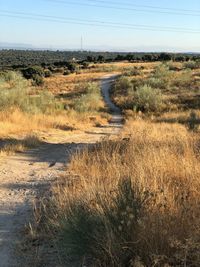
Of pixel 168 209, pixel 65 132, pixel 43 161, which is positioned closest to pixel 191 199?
pixel 168 209

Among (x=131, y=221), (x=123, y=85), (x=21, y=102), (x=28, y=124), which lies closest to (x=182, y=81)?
(x=123, y=85)

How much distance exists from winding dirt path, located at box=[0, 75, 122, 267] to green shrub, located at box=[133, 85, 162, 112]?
793 inches

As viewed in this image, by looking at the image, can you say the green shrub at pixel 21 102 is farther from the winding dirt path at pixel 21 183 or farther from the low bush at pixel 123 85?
the low bush at pixel 123 85

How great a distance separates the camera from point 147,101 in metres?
36.6

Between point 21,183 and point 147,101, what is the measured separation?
28192 millimetres

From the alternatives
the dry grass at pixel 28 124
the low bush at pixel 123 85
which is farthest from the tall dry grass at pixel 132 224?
the low bush at pixel 123 85

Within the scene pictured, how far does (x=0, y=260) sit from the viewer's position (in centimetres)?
527

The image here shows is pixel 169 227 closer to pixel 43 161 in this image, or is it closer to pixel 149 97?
pixel 43 161

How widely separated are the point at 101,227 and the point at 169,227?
25.5 inches

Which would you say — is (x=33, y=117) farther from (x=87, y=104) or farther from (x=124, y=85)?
(x=124, y=85)

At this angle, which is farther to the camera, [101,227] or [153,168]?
[153,168]

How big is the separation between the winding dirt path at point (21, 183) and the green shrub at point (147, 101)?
66.1 ft

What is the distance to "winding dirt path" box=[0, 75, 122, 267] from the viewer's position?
583 centimetres

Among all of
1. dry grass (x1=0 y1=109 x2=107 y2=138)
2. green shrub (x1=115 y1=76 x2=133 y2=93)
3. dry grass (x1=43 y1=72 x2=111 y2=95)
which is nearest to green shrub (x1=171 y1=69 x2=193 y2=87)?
green shrub (x1=115 y1=76 x2=133 y2=93)
